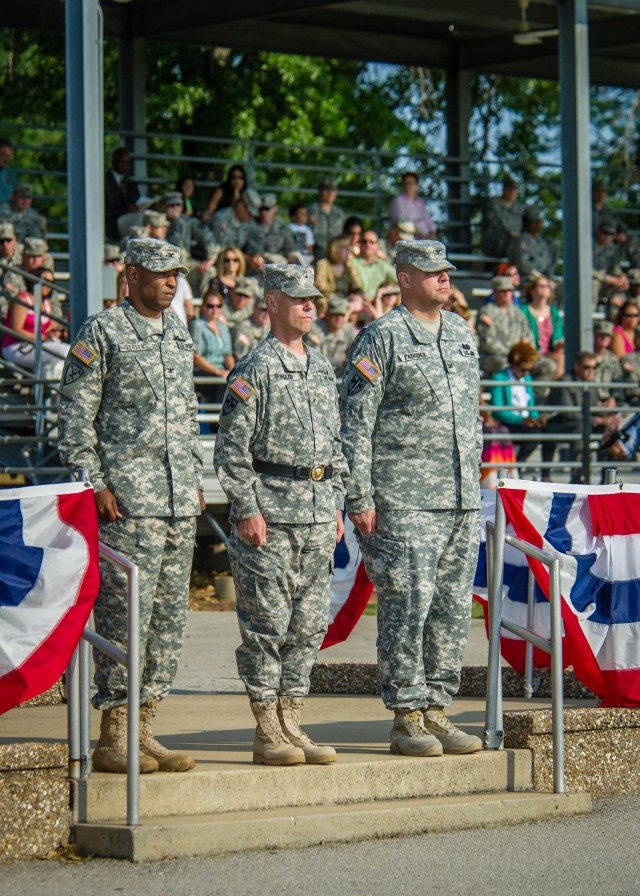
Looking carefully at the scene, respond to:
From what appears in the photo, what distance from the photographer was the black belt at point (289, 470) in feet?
21.4

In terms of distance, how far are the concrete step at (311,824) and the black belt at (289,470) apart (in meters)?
1.17

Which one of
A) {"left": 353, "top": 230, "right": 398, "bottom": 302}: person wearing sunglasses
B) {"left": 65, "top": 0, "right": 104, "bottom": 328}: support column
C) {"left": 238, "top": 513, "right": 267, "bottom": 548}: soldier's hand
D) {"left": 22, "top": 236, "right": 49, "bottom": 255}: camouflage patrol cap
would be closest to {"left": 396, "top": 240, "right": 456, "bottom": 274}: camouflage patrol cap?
{"left": 238, "top": 513, "right": 267, "bottom": 548}: soldier's hand

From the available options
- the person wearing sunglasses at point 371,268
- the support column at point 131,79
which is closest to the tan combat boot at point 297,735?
the person wearing sunglasses at point 371,268

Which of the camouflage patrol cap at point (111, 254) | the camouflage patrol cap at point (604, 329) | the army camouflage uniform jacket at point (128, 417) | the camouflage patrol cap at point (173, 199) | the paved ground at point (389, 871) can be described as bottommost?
the paved ground at point (389, 871)

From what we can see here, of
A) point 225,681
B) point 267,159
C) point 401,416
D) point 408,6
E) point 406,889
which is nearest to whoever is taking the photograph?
point 406,889

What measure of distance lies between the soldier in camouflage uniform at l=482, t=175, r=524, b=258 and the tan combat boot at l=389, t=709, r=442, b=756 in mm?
15893

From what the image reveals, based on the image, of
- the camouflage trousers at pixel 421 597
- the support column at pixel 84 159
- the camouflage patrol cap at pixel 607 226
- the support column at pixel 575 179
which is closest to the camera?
the camouflage trousers at pixel 421 597

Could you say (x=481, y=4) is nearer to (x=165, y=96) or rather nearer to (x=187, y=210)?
(x=187, y=210)

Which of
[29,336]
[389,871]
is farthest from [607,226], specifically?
[389,871]

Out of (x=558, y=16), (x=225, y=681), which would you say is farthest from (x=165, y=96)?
(x=225, y=681)

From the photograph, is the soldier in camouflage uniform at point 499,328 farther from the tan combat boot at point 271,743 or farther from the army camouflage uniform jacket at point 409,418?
the tan combat boot at point 271,743

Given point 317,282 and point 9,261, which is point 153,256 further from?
point 317,282

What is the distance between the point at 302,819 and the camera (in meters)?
6.05

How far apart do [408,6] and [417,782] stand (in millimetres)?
15551
